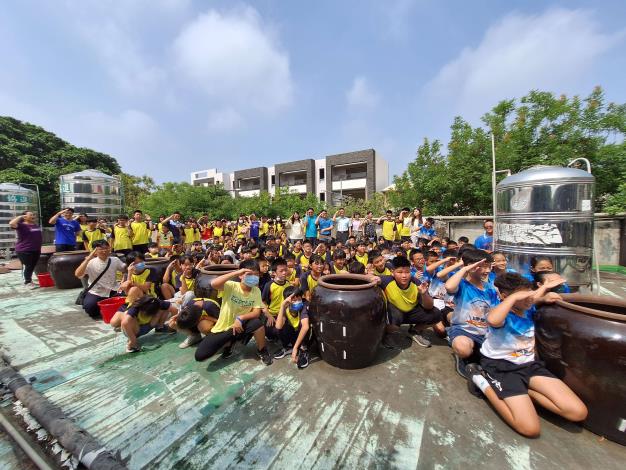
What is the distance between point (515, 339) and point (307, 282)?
273 cm

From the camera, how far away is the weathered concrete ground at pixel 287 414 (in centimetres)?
216

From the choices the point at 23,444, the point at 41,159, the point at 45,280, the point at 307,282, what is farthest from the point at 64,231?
the point at 41,159

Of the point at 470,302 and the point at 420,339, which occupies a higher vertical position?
the point at 470,302

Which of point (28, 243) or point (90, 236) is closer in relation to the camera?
point (28, 243)

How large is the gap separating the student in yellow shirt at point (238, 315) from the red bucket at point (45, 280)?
6.78 metres

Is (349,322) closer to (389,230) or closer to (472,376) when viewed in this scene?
(472,376)

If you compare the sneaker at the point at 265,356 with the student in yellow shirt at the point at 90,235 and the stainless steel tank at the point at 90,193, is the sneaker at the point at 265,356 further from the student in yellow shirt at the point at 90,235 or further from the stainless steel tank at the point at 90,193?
the stainless steel tank at the point at 90,193

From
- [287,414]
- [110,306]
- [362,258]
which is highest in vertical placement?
[362,258]

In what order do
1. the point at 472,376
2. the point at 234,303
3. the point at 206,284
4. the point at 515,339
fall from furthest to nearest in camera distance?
the point at 206,284, the point at 234,303, the point at 472,376, the point at 515,339

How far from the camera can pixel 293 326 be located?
12.5 feet

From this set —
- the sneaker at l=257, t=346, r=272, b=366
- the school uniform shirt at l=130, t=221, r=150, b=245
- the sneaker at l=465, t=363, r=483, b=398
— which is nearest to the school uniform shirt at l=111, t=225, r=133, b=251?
the school uniform shirt at l=130, t=221, r=150, b=245

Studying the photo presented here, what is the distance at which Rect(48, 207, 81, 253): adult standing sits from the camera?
763 cm

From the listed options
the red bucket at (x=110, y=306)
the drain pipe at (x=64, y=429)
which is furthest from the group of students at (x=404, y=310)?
the drain pipe at (x=64, y=429)

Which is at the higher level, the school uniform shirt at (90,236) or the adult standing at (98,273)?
the school uniform shirt at (90,236)
